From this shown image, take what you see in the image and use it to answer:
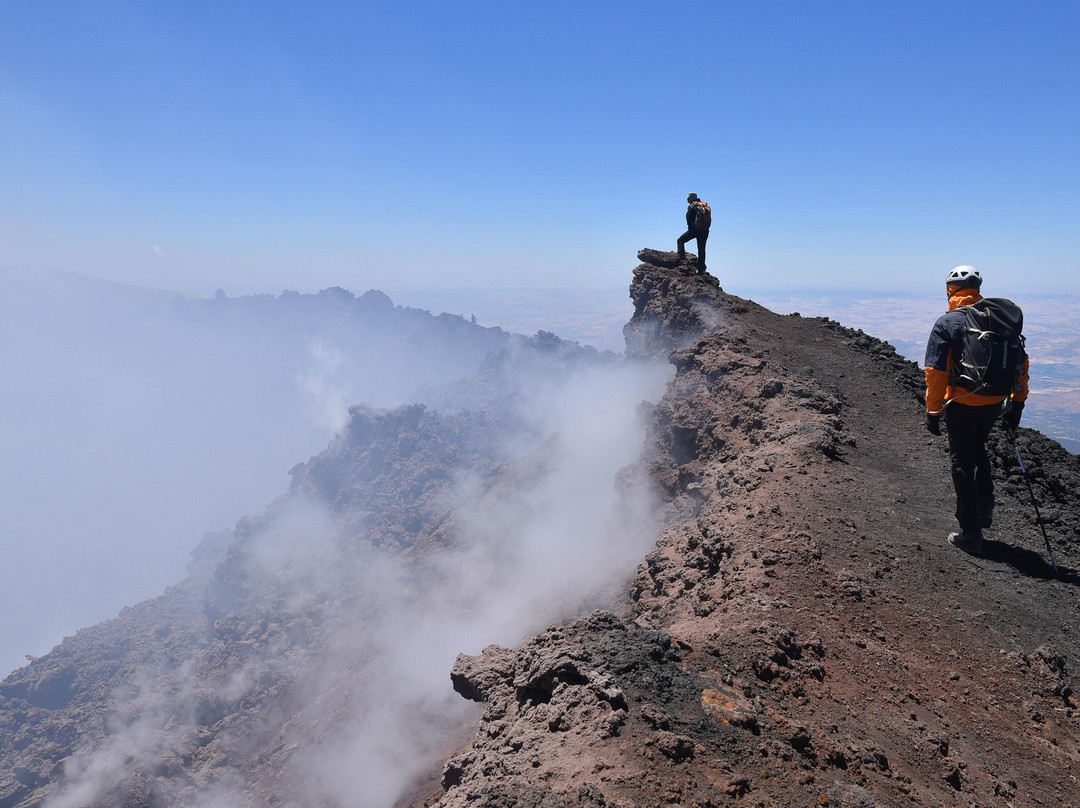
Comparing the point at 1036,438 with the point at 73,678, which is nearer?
the point at 1036,438

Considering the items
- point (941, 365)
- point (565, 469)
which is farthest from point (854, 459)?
point (565, 469)

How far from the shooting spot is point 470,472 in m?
44.2

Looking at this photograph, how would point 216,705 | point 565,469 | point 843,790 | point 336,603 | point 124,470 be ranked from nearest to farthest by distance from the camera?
point 843,790 → point 216,705 → point 565,469 → point 336,603 → point 124,470

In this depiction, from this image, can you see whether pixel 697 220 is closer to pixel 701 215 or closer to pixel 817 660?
pixel 701 215

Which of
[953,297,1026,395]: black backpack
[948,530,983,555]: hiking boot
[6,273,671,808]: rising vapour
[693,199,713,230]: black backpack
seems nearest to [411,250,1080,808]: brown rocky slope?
[948,530,983,555]: hiking boot

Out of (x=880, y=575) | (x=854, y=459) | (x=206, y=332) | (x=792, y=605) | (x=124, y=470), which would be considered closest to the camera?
(x=792, y=605)

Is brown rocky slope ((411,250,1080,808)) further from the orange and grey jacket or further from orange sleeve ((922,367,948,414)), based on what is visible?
the orange and grey jacket

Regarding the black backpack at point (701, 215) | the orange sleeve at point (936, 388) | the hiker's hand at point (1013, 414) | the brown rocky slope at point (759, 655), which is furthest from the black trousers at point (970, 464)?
the black backpack at point (701, 215)

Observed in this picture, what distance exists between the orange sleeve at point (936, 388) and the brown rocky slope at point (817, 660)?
1.47 metres

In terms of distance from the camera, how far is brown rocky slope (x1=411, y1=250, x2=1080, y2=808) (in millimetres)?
3121

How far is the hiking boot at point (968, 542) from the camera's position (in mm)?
5736

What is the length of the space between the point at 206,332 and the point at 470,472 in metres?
117

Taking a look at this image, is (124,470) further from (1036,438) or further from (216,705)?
(1036,438)

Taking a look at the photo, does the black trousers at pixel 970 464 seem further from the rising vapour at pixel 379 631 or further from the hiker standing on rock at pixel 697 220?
the hiker standing on rock at pixel 697 220
